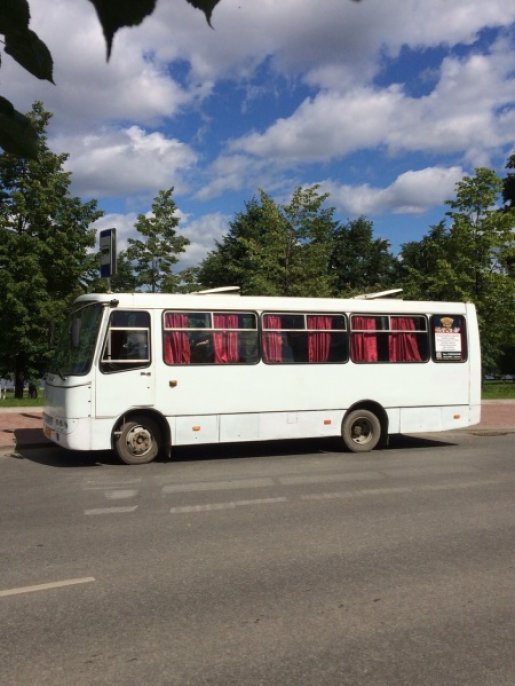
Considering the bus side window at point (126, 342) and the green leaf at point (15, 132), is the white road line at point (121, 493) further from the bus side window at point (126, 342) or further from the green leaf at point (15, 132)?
the green leaf at point (15, 132)

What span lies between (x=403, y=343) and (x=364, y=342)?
83 centimetres

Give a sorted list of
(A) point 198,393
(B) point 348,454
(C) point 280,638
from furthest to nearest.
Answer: (B) point 348,454 → (A) point 198,393 → (C) point 280,638

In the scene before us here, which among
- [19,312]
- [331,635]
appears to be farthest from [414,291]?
[331,635]

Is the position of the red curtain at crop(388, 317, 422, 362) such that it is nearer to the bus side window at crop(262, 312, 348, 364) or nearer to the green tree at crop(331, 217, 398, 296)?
the bus side window at crop(262, 312, 348, 364)

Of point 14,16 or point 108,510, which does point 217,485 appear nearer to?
point 108,510

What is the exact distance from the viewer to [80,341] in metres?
10.5

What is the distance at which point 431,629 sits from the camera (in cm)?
388

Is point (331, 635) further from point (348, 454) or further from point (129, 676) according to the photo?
point (348, 454)

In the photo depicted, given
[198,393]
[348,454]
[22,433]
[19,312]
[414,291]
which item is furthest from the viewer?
[414,291]

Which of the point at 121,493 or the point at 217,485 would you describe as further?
the point at 217,485

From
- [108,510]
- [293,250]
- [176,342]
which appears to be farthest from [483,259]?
[108,510]

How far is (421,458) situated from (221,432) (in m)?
3.43

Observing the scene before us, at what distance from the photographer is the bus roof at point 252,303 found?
1058 cm

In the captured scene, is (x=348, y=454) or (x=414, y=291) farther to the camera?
(x=414, y=291)
